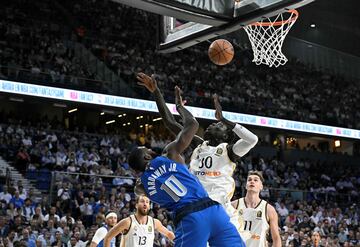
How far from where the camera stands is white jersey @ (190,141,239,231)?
6.27m

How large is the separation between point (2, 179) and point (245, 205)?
9902 millimetres

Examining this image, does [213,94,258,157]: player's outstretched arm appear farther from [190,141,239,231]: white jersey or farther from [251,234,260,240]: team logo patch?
[251,234,260,240]: team logo patch

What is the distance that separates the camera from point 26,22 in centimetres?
1981

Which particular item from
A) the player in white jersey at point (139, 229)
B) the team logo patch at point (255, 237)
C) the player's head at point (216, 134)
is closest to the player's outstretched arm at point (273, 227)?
the team logo patch at point (255, 237)

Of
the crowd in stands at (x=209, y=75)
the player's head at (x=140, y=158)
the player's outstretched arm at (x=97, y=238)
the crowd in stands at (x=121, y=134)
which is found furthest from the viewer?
the crowd in stands at (x=209, y=75)

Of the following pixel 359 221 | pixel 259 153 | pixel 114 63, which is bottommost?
pixel 359 221

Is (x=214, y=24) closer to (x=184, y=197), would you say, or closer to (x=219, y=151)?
(x=219, y=151)

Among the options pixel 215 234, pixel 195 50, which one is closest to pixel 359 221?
pixel 195 50

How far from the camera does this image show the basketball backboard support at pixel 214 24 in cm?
649

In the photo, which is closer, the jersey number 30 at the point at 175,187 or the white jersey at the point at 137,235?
the jersey number 30 at the point at 175,187

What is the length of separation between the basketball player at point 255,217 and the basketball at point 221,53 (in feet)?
5.49

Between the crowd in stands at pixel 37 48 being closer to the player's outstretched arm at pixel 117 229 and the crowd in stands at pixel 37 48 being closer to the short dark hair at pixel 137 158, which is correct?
the player's outstretched arm at pixel 117 229

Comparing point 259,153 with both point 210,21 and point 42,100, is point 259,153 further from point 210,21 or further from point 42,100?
point 210,21

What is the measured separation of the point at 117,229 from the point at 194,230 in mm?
3179
